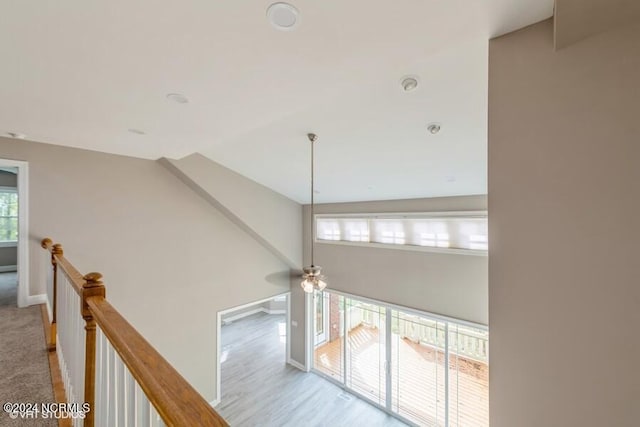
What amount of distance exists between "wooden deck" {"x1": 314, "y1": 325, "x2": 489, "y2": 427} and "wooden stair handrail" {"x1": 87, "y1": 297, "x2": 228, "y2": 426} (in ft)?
18.7

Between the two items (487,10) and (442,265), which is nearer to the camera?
(487,10)

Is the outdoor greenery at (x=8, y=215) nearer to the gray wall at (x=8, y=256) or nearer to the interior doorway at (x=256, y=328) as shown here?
the gray wall at (x=8, y=256)

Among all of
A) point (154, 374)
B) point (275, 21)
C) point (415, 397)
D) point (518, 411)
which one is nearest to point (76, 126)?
point (275, 21)

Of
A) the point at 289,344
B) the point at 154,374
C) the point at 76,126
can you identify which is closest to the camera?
the point at 154,374

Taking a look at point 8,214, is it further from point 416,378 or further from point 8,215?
point 416,378

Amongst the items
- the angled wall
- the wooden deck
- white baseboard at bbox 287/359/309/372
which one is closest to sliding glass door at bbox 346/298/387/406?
the wooden deck

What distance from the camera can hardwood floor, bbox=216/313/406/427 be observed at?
210 inches

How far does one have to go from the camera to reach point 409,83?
238 centimetres

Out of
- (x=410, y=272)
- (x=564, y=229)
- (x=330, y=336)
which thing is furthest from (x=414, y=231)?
(x=564, y=229)

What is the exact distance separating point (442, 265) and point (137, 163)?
225 inches

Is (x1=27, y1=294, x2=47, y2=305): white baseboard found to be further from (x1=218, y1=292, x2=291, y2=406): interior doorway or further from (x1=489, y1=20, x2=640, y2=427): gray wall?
(x1=489, y1=20, x2=640, y2=427): gray wall

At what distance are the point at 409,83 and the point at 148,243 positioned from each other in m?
4.82

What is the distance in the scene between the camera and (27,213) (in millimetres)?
3521

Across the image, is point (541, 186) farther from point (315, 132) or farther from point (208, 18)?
point (315, 132)
